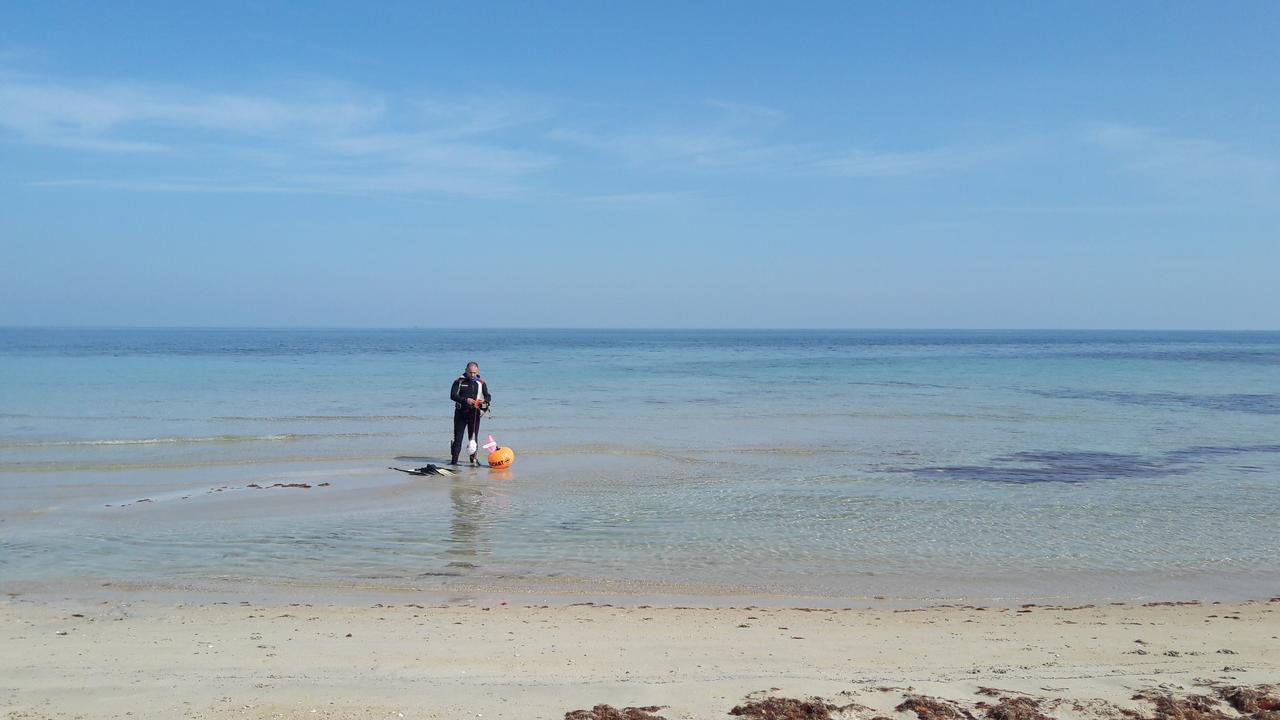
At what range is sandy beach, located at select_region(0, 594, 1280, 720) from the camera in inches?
205

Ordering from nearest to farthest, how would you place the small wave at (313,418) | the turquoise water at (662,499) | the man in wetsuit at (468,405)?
the turquoise water at (662,499)
the man in wetsuit at (468,405)
the small wave at (313,418)

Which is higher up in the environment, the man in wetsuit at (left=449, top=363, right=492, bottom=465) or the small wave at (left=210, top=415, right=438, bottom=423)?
the man in wetsuit at (left=449, top=363, right=492, bottom=465)

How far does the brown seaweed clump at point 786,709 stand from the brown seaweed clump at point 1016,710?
795 mm

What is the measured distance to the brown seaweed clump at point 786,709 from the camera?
5.02 meters

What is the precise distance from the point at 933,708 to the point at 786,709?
785mm

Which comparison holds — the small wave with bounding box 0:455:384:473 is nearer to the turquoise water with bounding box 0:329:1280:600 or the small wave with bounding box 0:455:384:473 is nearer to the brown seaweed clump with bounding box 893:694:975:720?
the turquoise water with bounding box 0:329:1280:600

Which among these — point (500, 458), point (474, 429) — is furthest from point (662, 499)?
point (474, 429)

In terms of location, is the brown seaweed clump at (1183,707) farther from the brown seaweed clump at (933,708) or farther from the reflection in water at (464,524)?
the reflection in water at (464,524)

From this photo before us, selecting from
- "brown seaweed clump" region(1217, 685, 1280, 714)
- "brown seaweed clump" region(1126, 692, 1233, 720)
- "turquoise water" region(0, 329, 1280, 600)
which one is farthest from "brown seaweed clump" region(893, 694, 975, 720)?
"turquoise water" region(0, 329, 1280, 600)

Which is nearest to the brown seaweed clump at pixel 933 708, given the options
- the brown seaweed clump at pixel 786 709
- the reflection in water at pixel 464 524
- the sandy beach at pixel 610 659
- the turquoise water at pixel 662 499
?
the sandy beach at pixel 610 659

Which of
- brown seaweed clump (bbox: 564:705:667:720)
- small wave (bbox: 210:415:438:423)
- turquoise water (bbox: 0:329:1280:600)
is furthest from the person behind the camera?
small wave (bbox: 210:415:438:423)

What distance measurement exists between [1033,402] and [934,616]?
25292 mm

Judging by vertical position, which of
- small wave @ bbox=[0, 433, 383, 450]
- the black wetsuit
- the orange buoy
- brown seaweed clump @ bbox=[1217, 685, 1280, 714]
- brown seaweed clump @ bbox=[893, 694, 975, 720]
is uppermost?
the black wetsuit

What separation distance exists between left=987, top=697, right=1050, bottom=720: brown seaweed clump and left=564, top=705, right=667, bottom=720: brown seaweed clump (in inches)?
68.4
